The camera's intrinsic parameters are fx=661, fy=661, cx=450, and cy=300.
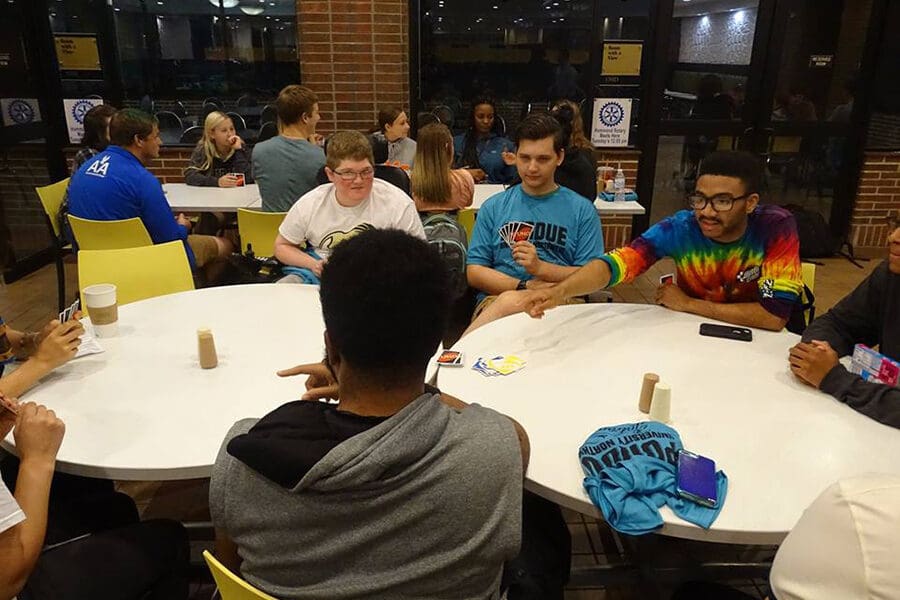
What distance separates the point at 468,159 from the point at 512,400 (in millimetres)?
3839

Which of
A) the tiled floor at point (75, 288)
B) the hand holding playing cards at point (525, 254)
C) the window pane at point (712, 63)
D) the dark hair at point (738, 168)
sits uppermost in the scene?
the window pane at point (712, 63)

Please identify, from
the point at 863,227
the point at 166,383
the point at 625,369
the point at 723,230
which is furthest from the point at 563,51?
the point at 166,383

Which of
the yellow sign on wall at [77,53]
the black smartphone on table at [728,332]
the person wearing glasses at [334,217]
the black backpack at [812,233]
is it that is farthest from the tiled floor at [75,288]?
the yellow sign on wall at [77,53]

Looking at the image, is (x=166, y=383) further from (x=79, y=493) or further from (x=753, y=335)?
(x=753, y=335)

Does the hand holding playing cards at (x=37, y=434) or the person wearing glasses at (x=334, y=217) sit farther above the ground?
the person wearing glasses at (x=334, y=217)

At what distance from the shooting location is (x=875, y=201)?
226 inches

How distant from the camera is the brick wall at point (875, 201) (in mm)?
5645

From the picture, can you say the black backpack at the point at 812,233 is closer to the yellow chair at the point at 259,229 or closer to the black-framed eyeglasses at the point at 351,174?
the black-framed eyeglasses at the point at 351,174

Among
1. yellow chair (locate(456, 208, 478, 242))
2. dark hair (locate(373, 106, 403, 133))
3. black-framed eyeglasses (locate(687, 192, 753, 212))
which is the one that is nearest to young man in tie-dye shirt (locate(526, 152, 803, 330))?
black-framed eyeglasses (locate(687, 192, 753, 212))

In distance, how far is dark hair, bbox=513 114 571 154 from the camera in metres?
2.67

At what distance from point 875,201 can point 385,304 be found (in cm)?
613

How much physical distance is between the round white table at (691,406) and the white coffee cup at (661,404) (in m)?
0.04

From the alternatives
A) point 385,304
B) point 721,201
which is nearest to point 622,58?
point 721,201

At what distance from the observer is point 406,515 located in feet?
3.26
